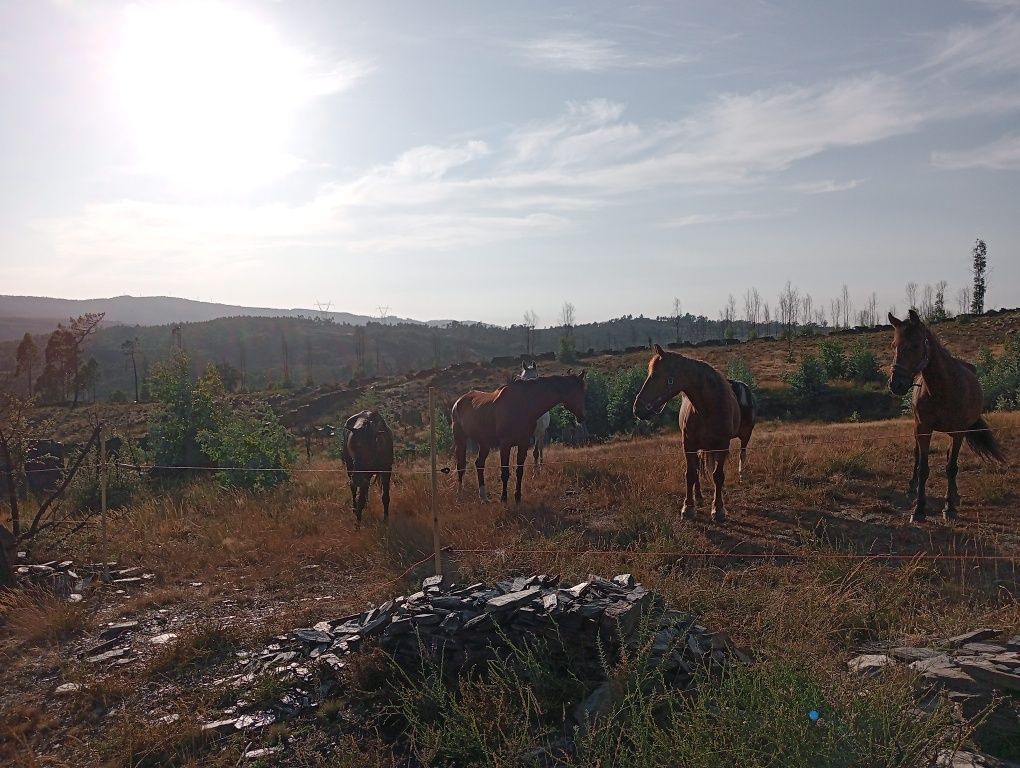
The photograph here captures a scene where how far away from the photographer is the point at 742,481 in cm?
1103

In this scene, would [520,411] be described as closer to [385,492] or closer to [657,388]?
[385,492]

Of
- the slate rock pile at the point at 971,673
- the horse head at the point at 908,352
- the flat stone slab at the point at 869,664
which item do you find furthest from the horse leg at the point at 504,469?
the slate rock pile at the point at 971,673

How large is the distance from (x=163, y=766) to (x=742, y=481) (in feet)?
29.9

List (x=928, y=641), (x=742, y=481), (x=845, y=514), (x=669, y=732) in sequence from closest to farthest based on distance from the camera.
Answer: (x=669, y=732) → (x=928, y=641) → (x=845, y=514) → (x=742, y=481)

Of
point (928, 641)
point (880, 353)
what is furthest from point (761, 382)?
point (928, 641)

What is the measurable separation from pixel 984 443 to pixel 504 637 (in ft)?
27.2

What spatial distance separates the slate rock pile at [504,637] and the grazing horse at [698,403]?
3906mm

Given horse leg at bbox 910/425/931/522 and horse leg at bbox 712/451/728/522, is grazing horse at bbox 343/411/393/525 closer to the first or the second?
horse leg at bbox 712/451/728/522

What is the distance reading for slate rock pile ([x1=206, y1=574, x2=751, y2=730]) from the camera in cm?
478

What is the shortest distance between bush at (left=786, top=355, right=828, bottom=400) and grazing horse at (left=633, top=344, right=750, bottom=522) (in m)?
28.0

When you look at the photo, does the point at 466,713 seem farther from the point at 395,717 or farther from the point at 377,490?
the point at 377,490

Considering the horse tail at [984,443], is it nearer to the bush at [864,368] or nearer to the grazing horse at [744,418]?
the grazing horse at [744,418]

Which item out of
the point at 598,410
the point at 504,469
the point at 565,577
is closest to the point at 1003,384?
the point at 598,410

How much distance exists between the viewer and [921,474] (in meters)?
8.47
